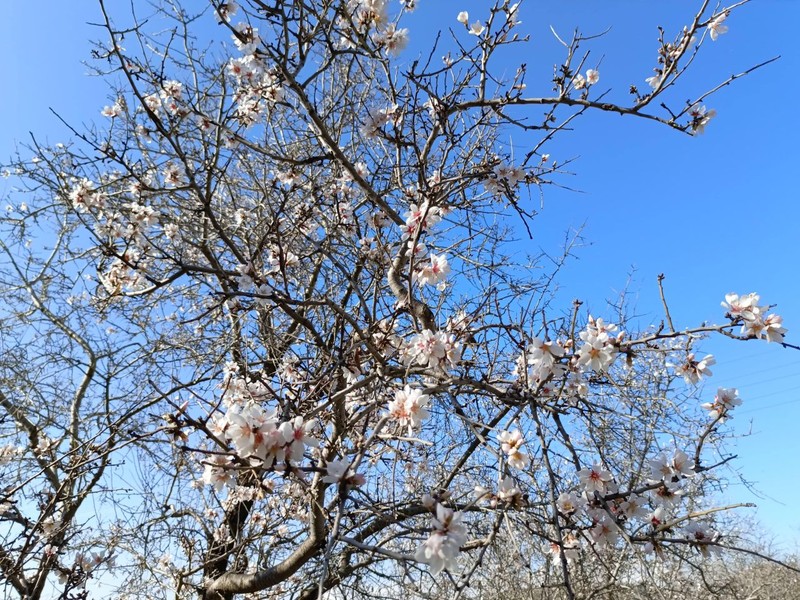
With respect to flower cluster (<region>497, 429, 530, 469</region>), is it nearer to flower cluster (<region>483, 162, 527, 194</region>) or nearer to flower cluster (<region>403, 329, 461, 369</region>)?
flower cluster (<region>403, 329, 461, 369</region>)

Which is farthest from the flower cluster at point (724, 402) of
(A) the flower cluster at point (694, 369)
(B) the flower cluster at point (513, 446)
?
(B) the flower cluster at point (513, 446)

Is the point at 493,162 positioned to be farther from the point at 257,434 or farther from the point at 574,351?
the point at 257,434

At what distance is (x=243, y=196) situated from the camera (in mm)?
5211

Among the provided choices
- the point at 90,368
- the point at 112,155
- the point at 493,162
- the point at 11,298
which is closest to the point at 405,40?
the point at 493,162

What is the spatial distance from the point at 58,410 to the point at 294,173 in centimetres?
432

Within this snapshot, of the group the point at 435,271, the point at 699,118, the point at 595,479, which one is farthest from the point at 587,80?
the point at 595,479

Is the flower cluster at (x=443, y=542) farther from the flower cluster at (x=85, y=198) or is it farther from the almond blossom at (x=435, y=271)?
the flower cluster at (x=85, y=198)

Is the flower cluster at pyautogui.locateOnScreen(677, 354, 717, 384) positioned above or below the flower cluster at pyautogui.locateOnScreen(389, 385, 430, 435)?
above

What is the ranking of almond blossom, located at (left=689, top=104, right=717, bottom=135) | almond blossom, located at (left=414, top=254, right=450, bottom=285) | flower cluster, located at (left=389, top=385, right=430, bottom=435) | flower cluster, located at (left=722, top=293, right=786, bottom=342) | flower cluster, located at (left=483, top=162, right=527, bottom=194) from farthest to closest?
flower cluster, located at (left=483, top=162, right=527, bottom=194) → almond blossom, located at (left=689, top=104, right=717, bottom=135) → almond blossom, located at (left=414, top=254, right=450, bottom=285) → flower cluster, located at (left=722, top=293, right=786, bottom=342) → flower cluster, located at (left=389, top=385, right=430, bottom=435)

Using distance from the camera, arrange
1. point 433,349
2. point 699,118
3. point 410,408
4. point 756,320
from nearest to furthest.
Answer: point 410,408
point 756,320
point 433,349
point 699,118

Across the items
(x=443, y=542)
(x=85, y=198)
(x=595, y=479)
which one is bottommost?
(x=443, y=542)

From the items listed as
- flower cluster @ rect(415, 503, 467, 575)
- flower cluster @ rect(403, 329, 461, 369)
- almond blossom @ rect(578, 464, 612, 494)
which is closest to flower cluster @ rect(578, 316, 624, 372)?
almond blossom @ rect(578, 464, 612, 494)

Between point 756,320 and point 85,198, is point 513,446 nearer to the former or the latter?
point 756,320

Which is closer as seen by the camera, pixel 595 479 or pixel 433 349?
pixel 595 479
